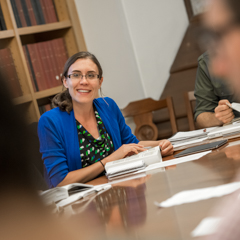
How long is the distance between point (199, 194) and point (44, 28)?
8.36ft

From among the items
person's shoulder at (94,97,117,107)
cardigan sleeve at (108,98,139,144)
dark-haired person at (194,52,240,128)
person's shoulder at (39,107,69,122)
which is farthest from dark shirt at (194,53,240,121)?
person's shoulder at (39,107,69,122)

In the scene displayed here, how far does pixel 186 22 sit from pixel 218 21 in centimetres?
330

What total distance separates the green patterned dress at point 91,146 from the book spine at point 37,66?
1244 mm

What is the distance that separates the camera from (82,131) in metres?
1.78

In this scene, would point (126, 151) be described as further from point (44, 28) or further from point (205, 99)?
point (44, 28)

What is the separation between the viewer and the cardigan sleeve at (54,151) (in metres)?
1.52

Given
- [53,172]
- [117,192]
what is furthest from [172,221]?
[53,172]

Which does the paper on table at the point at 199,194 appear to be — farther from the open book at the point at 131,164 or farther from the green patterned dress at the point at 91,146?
the green patterned dress at the point at 91,146

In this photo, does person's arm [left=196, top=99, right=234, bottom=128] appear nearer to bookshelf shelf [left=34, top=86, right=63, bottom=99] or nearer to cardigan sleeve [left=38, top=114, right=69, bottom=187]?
cardigan sleeve [left=38, top=114, right=69, bottom=187]

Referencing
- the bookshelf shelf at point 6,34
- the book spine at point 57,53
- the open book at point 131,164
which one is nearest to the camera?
the open book at point 131,164

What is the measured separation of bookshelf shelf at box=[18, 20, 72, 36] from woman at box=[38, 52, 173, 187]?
1.06m

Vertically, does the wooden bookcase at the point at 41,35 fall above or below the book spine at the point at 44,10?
below

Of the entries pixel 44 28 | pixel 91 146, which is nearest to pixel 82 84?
pixel 91 146

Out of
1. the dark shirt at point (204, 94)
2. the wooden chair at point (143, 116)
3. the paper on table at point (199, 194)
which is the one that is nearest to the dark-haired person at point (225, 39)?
the paper on table at point (199, 194)
